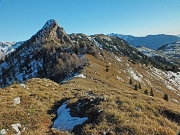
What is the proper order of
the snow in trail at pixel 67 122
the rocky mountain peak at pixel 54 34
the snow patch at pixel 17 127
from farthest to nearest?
1. the rocky mountain peak at pixel 54 34
2. the snow in trail at pixel 67 122
3. the snow patch at pixel 17 127

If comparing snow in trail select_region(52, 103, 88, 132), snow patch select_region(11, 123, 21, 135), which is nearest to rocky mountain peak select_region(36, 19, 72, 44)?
snow in trail select_region(52, 103, 88, 132)

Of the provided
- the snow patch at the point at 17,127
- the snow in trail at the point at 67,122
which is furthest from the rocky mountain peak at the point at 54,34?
the snow patch at the point at 17,127

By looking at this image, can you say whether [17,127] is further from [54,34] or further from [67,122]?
[54,34]

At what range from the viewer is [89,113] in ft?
46.9

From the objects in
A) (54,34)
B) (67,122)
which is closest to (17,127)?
(67,122)

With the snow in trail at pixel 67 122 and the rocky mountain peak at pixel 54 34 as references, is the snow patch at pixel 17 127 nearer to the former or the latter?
the snow in trail at pixel 67 122

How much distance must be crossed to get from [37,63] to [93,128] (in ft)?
443

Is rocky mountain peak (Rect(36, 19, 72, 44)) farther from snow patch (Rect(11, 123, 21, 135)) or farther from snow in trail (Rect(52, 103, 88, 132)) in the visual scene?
snow patch (Rect(11, 123, 21, 135))

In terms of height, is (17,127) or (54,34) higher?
(54,34)

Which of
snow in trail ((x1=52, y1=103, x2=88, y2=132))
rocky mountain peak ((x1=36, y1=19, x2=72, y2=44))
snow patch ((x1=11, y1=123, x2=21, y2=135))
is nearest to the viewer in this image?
snow patch ((x1=11, y1=123, x2=21, y2=135))

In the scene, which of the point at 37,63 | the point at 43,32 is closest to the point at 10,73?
the point at 37,63

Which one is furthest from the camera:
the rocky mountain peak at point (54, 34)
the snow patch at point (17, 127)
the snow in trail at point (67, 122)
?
the rocky mountain peak at point (54, 34)

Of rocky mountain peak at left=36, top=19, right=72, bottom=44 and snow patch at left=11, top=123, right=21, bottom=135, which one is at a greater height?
rocky mountain peak at left=36, top=19, right=72, bottom=44

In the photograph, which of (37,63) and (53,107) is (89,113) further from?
(37,63)
